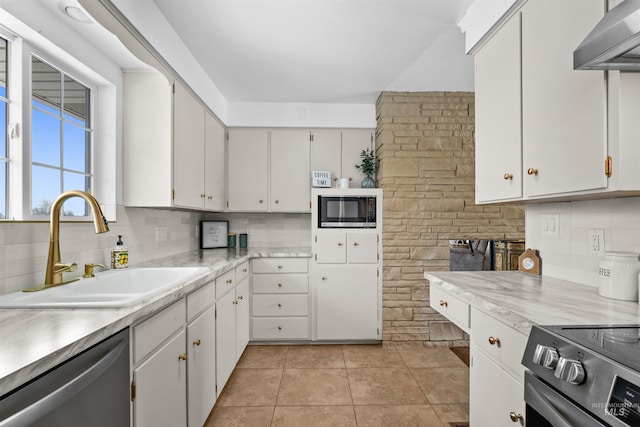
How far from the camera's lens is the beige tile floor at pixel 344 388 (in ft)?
6.67

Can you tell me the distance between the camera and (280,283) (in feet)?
10.4

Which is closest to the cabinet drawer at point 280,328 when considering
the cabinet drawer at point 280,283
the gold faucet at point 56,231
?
the cabinet drawer at point 280,283

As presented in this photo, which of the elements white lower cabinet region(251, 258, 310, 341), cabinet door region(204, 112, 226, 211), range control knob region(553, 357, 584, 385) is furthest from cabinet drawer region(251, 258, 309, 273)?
range control knob region(553, 357, 584, 385)

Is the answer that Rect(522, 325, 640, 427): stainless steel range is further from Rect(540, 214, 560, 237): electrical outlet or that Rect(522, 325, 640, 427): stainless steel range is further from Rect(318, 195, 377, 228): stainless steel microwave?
Rect(318, 195, 377, 228): stainless steel microwave

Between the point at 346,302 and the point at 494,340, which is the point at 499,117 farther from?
the point at 346,302

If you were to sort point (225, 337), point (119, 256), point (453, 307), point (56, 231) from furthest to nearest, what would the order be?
point (225, 337) → point (119, 256) → point (453, 307) → point (56, 231)

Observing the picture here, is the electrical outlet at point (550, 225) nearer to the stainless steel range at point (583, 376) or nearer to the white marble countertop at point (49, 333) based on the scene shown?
the stainless steel range at point (583, 376)

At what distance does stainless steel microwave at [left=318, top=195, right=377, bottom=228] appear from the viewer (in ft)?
10.4

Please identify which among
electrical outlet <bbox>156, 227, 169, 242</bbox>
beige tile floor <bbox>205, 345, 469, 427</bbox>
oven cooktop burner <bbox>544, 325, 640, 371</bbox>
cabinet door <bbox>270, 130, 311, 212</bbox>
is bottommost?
beige tile floor <bbox>205, 345, 469, 427</bbox>

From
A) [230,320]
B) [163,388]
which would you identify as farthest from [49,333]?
[230,320]

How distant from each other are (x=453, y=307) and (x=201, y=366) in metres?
1.38

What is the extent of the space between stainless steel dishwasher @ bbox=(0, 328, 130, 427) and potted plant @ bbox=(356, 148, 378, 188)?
264 centimetres

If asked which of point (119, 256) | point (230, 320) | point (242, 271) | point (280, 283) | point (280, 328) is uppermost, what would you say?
point (119, 256)

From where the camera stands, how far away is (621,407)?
2.15ft
